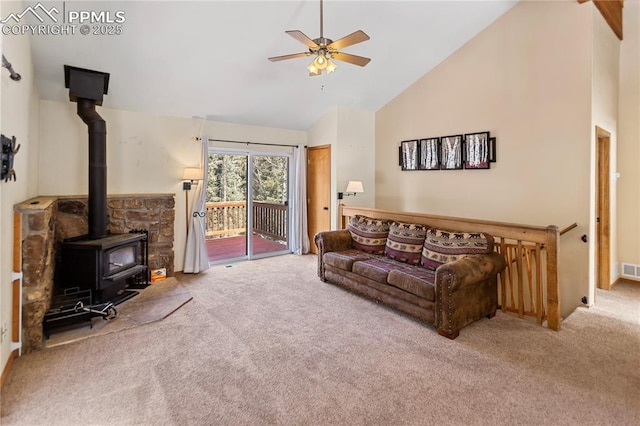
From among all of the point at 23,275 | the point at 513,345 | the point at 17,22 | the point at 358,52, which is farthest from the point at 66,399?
the point at 358,52

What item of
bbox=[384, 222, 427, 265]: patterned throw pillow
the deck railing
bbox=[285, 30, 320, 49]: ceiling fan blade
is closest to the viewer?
bbox=[285, 30, 320, 49]: ceiling fan blade

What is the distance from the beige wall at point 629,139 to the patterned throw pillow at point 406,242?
3.01 meters

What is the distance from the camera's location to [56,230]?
147 inches

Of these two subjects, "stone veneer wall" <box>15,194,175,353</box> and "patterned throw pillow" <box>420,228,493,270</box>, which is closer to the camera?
"stone veneer wall" <box>15,194,175,353</box>

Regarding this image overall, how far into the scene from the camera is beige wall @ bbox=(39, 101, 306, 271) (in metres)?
3.97

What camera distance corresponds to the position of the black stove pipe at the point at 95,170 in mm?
3639

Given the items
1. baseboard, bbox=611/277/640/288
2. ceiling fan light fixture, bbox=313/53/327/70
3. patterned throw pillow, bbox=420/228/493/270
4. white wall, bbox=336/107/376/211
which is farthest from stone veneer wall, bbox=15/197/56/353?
baseboard, bbox=611/277/640/288

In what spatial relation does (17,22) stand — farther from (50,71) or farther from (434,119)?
(434,119)

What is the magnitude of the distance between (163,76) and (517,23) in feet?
14.9

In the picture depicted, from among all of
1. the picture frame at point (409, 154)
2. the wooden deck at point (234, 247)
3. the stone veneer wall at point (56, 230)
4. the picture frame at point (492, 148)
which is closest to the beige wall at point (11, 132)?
the stone veneer wall at point (56, 230)

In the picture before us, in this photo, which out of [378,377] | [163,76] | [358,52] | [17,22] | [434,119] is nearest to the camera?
[378,377]

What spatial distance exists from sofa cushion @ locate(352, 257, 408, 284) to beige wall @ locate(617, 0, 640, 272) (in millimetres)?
3451

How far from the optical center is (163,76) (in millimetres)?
3971

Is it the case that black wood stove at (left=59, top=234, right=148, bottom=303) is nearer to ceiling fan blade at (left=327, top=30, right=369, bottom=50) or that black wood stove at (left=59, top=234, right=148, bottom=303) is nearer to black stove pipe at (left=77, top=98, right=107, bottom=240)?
black stove pipe at (left=77, top=98, right=107, bottom=240)
